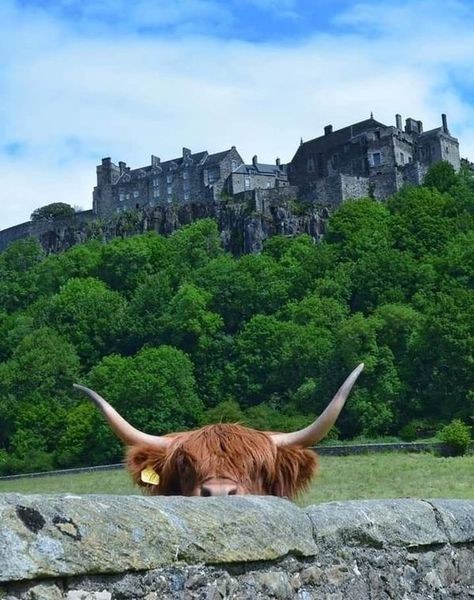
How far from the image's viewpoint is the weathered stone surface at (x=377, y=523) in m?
3.95

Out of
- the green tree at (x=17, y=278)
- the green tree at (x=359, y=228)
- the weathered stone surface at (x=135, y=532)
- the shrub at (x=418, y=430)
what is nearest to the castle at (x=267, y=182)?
the green tree at (x=359, y=228)

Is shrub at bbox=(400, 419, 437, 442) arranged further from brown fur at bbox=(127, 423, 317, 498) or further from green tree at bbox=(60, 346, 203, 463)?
brown fur at bbox=(127, 423, 317, 498)

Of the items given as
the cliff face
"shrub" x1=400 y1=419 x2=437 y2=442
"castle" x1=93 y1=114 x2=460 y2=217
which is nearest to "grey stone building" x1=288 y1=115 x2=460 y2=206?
"castle" x1=93 y1=114 x2=460 y2=217

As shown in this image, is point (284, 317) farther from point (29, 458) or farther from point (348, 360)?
point (29, 458)

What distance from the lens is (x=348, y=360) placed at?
6238 cm

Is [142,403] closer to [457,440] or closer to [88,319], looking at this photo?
[88,319]

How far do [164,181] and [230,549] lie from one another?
11663 centimetres

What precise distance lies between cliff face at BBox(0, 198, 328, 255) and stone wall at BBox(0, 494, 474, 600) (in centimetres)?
9331

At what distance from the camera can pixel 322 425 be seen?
5109 mm

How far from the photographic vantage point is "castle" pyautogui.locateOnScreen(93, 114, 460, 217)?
99250mm

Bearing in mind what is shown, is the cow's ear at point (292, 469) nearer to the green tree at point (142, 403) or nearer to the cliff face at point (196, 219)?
the green tree at point (142, 403)

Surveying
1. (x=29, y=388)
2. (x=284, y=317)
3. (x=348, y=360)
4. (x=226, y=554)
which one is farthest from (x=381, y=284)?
(x=226, y=554)

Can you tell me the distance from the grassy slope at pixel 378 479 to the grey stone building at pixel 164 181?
227 ft

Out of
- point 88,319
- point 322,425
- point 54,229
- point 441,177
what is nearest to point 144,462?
point 322,425
